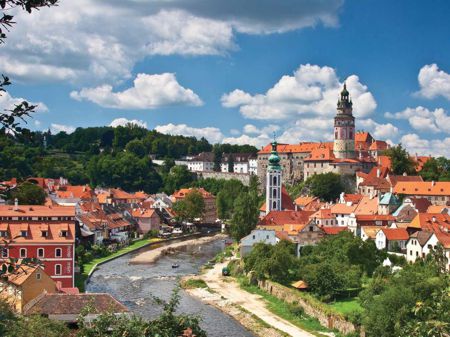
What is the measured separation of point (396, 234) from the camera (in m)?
43.2

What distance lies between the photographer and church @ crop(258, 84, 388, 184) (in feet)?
264

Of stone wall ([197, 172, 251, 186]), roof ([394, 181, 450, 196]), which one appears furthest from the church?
roof ([394, 181, 450, 196])

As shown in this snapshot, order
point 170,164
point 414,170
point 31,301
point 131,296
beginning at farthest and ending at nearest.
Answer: point 170,164 → point 414,170 → point 131,296 → point 31,301

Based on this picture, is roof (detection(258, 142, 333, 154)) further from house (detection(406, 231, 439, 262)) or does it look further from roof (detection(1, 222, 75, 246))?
roof (detection(1, 222, 75, 246))

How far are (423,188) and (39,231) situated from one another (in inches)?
1586

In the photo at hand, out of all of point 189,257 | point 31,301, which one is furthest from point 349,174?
point 31,301

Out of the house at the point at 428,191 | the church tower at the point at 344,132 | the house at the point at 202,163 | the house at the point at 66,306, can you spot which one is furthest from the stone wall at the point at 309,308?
the house at the point at 202,163

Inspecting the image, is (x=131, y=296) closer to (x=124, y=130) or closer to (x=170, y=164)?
(x=170, y=164)

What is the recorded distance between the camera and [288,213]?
55.5m

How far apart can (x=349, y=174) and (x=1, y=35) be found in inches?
2984

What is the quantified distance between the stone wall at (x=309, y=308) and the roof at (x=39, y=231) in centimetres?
1202

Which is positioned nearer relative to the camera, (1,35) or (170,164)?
(1,35)

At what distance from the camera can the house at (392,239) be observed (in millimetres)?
42688

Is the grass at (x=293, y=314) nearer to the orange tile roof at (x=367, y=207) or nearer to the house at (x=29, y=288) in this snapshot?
the house at (x=29, y=288)
